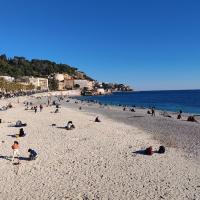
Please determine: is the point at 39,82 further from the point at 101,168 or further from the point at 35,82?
the point at 101,168

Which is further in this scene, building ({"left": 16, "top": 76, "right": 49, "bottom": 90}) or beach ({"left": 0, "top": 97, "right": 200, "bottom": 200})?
building ({"left": 16, "top": 76, "right": 49, "bottom": 90})

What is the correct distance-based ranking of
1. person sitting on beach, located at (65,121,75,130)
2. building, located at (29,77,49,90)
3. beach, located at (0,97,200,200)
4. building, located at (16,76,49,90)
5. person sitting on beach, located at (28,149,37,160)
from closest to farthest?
1. beach, located at (0,97,200,200)
2. person sitting on beach, located at (28,149,37,160)
3. person sitting on beach, located at (65,121,75,130)
4. building, located at (16,76,49,90)
5. building, located at (29,77,49,90)

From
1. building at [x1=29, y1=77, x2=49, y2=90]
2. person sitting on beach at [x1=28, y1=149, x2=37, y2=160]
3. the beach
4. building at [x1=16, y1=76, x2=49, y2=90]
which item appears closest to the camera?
the beach

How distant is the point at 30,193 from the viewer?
14.1 metres

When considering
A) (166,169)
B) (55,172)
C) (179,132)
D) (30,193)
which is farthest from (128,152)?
(179,132)

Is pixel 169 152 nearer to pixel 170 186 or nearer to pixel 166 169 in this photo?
pixel 166 169

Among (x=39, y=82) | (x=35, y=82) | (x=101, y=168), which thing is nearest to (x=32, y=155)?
(x=101, y=168)

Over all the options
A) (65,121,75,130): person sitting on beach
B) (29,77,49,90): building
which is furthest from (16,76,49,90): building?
(65,121,75,130): person sitting on beach

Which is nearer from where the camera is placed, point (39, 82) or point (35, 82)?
point (35, 82)

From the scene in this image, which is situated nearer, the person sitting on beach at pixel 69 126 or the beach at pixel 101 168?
the beach at pixel 101 168

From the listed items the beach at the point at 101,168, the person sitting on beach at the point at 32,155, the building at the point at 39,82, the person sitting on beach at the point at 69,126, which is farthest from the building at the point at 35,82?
the person sitting on beach at the point at 32,155

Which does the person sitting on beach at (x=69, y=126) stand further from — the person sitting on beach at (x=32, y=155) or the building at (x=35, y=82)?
the building at (x=35, y=82)

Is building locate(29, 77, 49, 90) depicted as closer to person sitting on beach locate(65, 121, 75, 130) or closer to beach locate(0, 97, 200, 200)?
person sitting on beach locate(65, 121, 75, 130)

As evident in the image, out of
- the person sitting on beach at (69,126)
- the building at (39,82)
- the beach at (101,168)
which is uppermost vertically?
the building at (39,82)
